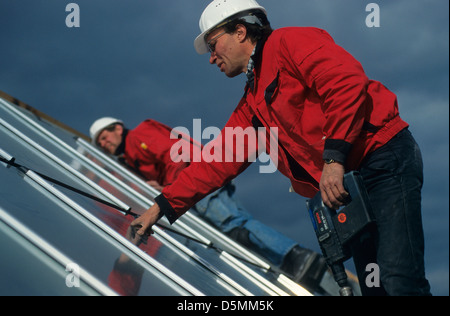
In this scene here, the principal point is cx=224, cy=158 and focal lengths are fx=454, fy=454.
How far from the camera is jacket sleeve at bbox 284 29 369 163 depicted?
225 cm

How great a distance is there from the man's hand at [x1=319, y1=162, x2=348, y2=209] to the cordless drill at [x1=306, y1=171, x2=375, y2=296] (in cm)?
4

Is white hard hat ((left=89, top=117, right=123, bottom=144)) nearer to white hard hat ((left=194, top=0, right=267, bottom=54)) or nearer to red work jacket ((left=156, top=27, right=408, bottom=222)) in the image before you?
white hard hat ((left=194, top=0, right=267, bottom=54))

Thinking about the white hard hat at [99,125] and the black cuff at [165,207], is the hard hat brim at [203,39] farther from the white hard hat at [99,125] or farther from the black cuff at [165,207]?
the white hard hat at [99,125]

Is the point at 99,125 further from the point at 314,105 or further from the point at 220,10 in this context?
the point at 314,105

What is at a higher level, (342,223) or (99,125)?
(99,125)

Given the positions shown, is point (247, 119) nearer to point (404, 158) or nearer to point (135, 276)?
point (404, 158)

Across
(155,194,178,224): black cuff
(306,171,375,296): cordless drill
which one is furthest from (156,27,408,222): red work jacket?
(155,194,178,224): black cuff

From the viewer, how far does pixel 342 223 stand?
238 cm

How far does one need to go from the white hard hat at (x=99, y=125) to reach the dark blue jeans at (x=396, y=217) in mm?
6067

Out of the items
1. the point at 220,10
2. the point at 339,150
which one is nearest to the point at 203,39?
the point at 220,10

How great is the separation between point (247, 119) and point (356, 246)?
1.22 m

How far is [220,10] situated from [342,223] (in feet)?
5.32

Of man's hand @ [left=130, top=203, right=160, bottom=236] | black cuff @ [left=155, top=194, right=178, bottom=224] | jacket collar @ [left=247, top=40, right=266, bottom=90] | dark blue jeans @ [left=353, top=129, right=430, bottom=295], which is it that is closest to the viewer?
dark blue jeans @ [left=353, top=129, right=430, bottom=295]
